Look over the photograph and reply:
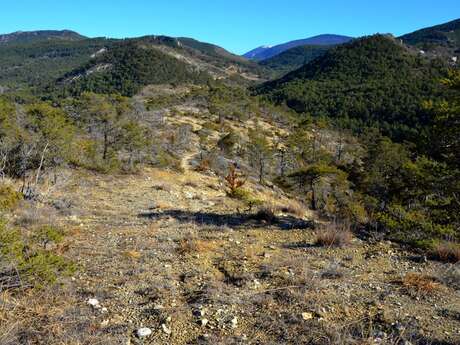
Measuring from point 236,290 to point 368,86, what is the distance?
119 metres

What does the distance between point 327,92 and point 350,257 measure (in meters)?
117

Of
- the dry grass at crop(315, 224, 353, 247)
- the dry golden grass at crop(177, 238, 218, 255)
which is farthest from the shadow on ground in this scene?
the dry golden grass at crop(177, 238, 218, 255)

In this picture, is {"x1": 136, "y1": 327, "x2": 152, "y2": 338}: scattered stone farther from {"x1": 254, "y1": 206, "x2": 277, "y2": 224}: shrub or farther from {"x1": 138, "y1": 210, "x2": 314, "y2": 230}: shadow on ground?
{"x1": 254, "y1": 206, "x2": 277, "y2": 224}: shrub

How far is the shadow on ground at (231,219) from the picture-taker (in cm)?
1079

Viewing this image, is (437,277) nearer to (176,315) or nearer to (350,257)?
(350,257)

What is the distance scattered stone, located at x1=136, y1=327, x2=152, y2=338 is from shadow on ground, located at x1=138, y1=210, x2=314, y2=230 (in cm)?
565

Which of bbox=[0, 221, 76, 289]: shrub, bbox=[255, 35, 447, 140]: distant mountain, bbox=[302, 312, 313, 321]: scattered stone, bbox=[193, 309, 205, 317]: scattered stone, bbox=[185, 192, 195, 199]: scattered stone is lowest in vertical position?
bbox=[185, 192, 195, 199]: scattered stone

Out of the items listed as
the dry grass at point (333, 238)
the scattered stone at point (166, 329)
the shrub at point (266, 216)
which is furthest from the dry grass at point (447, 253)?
the scattered stone at point (166, 329)

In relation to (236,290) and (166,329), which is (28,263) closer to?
(166,329)

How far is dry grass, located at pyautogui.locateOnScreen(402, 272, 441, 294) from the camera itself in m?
6.22

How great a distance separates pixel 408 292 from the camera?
620 cm

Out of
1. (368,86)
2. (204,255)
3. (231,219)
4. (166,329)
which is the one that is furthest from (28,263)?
(368,86)

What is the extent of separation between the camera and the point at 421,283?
6.34 metres

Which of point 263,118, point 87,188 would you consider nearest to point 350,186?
point 87,188
